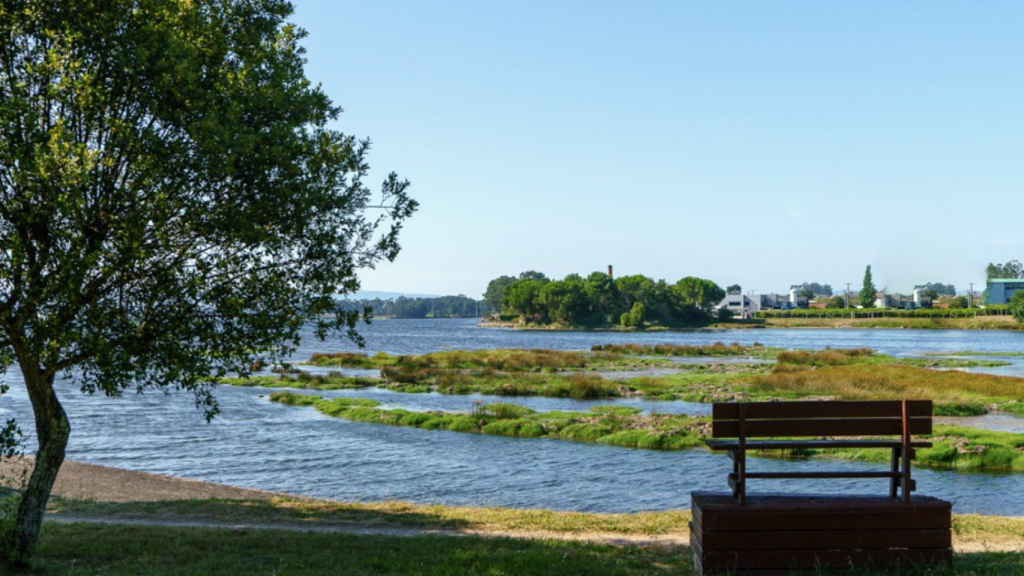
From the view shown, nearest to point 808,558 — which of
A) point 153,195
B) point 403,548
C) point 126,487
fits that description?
point 403,548

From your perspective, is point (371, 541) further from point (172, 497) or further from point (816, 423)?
point (172, 497)

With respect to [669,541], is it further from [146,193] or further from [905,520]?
[146,193]

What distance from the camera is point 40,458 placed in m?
11.7

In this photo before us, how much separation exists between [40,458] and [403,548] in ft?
16.7

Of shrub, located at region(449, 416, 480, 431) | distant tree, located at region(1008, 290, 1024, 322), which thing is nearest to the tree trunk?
shrub, located at region(449, 416, 480, 431)

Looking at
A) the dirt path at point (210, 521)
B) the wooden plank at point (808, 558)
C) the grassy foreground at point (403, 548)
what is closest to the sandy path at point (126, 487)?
the dirt path at point (210, 521)

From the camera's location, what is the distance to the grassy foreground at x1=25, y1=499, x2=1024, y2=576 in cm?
1095

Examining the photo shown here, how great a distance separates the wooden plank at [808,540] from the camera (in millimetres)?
9711

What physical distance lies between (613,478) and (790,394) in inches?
984

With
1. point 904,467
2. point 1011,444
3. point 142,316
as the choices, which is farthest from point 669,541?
point 1011,444

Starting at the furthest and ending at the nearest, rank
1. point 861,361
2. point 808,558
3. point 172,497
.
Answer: point 861,361 → point 172,497 → point 808,558

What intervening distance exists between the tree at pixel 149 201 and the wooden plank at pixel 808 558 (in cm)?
598

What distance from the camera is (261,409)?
48.5 meters

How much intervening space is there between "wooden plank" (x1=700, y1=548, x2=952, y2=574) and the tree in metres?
5.98
